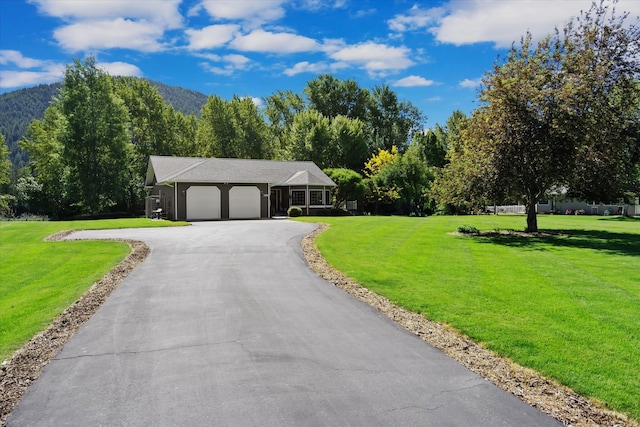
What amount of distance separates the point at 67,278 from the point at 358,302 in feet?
23.4

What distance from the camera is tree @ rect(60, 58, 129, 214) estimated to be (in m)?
39.8

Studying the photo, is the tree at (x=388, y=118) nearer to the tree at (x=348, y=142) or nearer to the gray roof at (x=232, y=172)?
the tree at (x=348, y=142)

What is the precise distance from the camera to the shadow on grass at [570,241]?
1563 cm

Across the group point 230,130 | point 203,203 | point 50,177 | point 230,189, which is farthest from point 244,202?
point 230,130

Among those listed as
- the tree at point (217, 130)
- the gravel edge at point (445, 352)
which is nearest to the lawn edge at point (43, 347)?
the gravel edge at point (445, 352)

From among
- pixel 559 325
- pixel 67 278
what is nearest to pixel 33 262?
pixel 67 278

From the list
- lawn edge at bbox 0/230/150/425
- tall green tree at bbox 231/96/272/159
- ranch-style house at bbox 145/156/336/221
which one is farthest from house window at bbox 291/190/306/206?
lawn edge at bbox 0/230/150/425

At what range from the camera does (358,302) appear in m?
8.16

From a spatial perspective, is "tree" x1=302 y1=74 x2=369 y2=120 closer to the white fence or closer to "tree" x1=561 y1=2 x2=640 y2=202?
the white fence

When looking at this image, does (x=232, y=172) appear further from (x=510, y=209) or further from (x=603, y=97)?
(x=510, y=209)

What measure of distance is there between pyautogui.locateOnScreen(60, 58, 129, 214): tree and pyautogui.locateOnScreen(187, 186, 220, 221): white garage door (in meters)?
A: 14.3

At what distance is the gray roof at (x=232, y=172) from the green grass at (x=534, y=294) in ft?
55.3

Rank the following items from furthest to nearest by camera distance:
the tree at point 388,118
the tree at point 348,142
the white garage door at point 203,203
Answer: the tree at point 388,118, the tree at point 348,142, the white garage door at point 203,203

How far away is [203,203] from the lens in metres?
31.3
